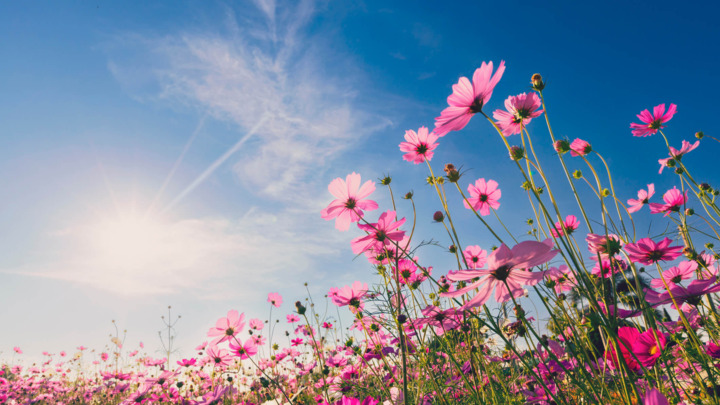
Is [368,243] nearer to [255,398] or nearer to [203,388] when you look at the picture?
[255,398]

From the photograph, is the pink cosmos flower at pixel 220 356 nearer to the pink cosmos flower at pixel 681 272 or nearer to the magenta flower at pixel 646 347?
the magenta flower at pixel 646 347

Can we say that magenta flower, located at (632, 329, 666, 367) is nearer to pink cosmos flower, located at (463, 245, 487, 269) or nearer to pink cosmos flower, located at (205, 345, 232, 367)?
pink cosmos flower, located at (463, 245, 487, 269)

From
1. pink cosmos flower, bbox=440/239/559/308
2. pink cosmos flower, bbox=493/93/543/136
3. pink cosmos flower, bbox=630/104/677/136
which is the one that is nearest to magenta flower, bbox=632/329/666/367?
pink cosmos flower, bbox=440/239/559/308

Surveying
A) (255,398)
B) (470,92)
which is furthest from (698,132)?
(255,398)

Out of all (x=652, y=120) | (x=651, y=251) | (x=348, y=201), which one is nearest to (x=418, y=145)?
(x=348, y=201)

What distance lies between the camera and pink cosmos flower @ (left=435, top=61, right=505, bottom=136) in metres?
0.89

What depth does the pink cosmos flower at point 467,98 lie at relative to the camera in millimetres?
892

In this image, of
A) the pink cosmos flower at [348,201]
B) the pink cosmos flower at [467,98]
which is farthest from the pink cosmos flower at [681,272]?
the pink cosmos flower at [348,201]

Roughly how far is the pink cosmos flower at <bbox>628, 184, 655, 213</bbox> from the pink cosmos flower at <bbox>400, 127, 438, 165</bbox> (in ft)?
5.06

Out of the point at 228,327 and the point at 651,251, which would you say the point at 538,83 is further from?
the point at 228,327

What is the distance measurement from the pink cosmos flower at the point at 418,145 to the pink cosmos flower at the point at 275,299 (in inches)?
69.7

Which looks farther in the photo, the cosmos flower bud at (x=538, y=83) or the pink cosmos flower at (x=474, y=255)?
the pink cosmos flower at (x=474, y=255)

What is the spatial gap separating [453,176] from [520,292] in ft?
1.76

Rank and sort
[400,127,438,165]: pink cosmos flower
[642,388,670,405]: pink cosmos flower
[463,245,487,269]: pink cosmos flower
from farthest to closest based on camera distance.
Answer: [463,245,487,269]: pink cosmos flower → [400,127,438,165]: pink cosmos flower → [642,388,670,405]: pink cosmos flower
